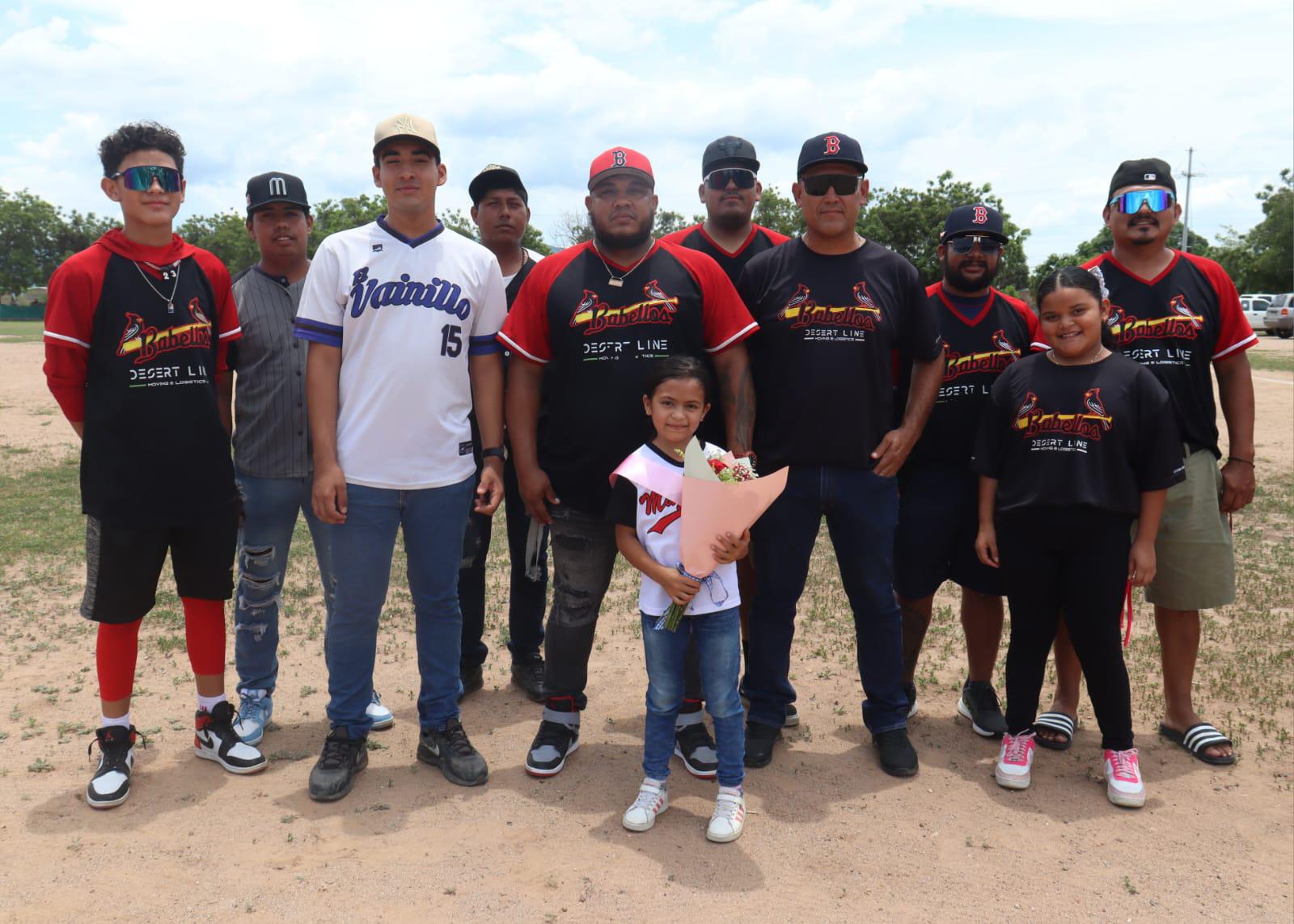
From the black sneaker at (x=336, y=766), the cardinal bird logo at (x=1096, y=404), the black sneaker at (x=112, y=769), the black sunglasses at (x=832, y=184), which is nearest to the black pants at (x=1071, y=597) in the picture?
the cardinal bird logo at (x=1096, y=404)

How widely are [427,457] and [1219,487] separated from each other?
3.75m

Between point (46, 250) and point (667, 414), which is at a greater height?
point (46, 250)

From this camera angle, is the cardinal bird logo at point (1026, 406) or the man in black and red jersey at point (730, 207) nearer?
the cardinal bird logo at point (1026, 406)

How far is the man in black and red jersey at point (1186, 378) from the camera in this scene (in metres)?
4.25

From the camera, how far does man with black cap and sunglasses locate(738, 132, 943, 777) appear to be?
401 cm

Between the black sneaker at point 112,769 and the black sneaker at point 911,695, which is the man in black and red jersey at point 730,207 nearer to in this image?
the black sneaker at point 911,695

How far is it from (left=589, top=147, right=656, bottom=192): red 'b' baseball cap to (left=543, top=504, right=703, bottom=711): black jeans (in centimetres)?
143

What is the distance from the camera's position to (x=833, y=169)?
4117mm

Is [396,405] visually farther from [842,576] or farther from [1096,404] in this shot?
[1096,404]

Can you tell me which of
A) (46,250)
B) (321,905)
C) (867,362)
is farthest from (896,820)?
(46,250)

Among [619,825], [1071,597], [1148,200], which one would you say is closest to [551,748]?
[619,825]

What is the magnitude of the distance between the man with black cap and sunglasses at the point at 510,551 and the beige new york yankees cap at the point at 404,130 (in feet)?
3.67

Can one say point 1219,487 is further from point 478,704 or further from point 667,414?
point 478,704

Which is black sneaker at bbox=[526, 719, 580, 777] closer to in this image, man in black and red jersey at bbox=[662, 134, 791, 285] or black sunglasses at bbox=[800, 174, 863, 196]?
man in black and red jersey at bbox=[662, 134, 791, 285]
